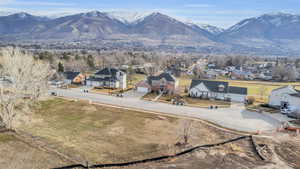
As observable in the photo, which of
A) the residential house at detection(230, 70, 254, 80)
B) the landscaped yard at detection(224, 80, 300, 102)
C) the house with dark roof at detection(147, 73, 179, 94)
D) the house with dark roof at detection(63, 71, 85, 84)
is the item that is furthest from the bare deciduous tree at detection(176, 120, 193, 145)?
the residential house at detection(230, 70, 254, 80)

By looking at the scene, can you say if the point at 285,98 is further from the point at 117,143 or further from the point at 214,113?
the point at 117,143

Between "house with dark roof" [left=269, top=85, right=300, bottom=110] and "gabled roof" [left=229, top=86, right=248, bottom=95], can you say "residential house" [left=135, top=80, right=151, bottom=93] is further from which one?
"house with dark roof" [left=269, top=85, right=300, bottom=110]

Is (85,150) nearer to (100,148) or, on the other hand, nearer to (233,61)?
(100,148)

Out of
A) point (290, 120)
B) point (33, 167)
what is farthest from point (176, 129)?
point (290, 120)

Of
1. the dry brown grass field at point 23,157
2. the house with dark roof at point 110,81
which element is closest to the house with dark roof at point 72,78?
the house with dark roof at point 110,81

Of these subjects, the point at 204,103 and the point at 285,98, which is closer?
the point at 285,98

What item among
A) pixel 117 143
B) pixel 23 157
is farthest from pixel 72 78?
pixel 23 157
